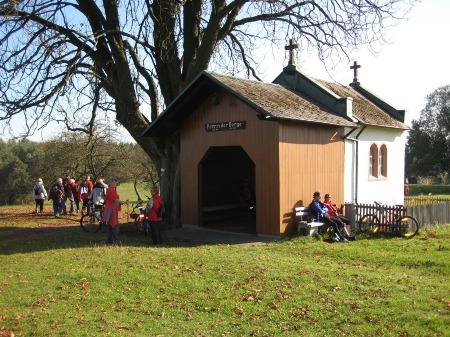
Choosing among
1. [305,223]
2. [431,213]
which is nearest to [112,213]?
[305,223]

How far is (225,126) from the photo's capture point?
14539mm

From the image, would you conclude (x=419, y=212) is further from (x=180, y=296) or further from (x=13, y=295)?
(x=13, y=295)

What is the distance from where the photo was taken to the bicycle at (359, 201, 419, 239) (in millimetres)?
14203

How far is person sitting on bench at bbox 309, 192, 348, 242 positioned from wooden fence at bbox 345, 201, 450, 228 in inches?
77.7

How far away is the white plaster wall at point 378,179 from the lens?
16.9 m

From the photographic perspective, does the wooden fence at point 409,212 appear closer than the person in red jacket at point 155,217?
No

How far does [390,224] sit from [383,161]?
599 centimetres

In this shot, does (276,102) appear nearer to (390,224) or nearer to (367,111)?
(390,224)

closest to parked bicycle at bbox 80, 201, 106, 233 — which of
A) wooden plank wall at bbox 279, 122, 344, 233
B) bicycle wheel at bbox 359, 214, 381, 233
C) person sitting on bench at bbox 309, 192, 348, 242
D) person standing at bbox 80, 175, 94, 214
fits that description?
person standing at bbox 80, 175, 94, 214

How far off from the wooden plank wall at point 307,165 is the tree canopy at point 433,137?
4516 centimetres

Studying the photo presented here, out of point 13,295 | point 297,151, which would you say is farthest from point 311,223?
point 13,295

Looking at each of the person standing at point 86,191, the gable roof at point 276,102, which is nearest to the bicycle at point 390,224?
the gable roof at point 276,102

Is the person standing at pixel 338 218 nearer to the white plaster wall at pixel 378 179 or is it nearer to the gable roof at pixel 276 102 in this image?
the gable roof at pixel 276 102

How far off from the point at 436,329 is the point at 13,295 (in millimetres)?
6649
